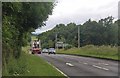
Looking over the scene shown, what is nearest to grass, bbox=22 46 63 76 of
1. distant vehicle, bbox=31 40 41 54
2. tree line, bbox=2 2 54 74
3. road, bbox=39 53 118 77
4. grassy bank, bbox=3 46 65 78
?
grassy bank, bbox=3 46 65 78

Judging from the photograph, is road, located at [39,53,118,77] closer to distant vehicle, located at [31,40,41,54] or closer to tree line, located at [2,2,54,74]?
tree line, located at [2,2,54,74]

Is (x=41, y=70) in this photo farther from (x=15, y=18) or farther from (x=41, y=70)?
(x=15, y=18)

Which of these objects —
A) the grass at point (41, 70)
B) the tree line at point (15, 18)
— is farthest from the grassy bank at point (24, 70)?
the tree line at point (15, 18)

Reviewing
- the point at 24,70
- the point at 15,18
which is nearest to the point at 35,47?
the point at 15,18

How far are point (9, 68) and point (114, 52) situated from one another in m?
40.4

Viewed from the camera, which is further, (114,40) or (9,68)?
(114,40)

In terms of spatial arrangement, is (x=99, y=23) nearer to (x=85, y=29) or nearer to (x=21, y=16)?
(x=85, y=29)

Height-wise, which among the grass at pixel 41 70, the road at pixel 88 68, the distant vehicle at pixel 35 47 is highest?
the distant vehicle at pixel 35 47

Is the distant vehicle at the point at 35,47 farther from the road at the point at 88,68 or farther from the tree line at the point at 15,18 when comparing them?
the tree line at the point at 15,18

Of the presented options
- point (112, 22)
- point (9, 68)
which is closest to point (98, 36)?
point (112, 22)

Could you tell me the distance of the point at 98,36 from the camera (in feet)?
411

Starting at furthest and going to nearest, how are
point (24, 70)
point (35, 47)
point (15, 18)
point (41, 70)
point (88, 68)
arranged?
1. point (35, 47)
2. point (88, 68)
3. point (41, 70)
4. point (15, 18)
5. point (24, 70)

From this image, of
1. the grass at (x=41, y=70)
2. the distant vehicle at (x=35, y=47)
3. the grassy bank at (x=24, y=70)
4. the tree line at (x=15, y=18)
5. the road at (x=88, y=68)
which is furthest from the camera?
the distant vehicle at (x=35, y=47)

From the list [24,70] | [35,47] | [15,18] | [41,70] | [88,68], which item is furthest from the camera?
[35,47]
